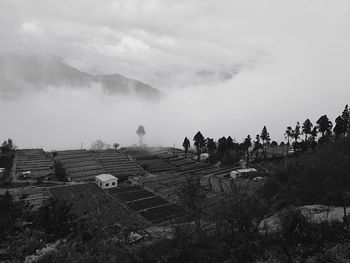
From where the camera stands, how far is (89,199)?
40531mm

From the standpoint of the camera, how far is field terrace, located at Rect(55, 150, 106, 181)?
5612 cm

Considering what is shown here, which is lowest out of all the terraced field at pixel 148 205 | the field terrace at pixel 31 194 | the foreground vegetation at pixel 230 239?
the terraced field at pixel 148 205

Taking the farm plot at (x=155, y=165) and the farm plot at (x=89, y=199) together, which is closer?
the farm plot at (x=89, y=199)

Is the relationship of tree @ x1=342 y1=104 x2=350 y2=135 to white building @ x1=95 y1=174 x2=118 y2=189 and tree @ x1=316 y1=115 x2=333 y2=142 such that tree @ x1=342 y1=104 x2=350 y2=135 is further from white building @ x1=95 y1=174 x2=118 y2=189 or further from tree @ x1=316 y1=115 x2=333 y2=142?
white building @ x1=95 y1=174 x2=118 y2=189

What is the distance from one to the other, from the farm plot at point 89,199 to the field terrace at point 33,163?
12468 millimetres

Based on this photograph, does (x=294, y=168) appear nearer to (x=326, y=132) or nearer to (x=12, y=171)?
(x=326, y=132)

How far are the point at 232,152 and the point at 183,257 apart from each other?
52.2 metres

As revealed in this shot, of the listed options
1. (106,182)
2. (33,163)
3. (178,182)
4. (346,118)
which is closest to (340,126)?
(346,118)

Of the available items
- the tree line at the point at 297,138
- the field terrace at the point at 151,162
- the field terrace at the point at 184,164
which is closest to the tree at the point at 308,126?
the tree line at the point at 297,138

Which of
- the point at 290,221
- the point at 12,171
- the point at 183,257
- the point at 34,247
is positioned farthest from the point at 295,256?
the point at 12,171

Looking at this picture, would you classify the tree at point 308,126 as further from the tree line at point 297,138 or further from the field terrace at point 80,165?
the field terrace at point 80,165

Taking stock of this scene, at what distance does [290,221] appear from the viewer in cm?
1397

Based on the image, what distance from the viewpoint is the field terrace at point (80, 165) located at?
56.1 metres

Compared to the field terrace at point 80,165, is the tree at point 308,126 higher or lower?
higher
